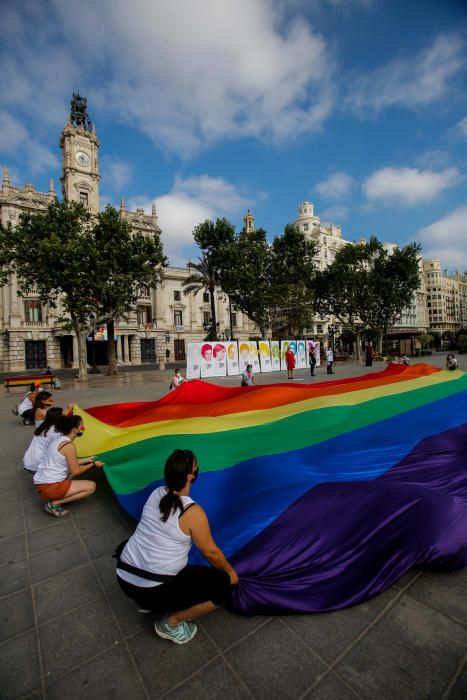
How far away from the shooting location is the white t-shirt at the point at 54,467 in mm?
4156

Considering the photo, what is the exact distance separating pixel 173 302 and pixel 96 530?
50825mm

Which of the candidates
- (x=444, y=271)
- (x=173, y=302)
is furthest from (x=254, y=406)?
(x=444, y=271)

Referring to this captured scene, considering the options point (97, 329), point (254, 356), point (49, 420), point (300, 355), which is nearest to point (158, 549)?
point (49, 420)

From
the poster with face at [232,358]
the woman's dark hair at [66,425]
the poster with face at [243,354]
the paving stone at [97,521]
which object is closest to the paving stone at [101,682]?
the paving stone at [97,521]

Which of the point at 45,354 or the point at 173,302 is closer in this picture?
the point at 45,354

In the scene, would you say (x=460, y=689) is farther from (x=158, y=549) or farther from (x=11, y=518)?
(x=11, y=518)

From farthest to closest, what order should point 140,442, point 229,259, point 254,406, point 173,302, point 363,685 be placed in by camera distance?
point 173,302, point 229,259, point 254,406, point 140,442, point 363,685

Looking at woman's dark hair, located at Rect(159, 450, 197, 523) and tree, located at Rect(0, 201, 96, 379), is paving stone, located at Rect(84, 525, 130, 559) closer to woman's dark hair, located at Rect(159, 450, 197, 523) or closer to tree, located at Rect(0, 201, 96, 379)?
woman's dark hair, located at Rect(159, 450, 197, 523)

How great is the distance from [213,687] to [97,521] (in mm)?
2682

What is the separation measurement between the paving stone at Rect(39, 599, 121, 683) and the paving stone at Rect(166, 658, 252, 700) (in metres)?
0.67

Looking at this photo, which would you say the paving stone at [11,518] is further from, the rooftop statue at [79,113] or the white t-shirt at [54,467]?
the rooftop statue at [79,113]

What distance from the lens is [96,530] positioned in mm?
3936

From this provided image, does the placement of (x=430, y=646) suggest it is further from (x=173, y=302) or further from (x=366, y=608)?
(x=173, y=302)

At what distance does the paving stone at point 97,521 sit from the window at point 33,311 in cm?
4400
